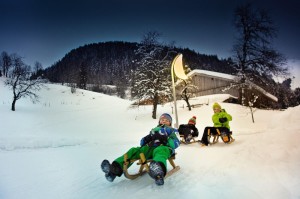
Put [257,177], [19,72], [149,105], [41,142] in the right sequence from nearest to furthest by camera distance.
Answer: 1. [257,177]
2. [41,142]
3. [19,72]
4. [149,105]

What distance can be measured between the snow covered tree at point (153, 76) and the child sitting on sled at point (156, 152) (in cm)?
1948

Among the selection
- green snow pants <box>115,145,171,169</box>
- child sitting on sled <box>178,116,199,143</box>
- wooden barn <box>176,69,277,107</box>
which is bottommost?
child sitting on sled <box>178,116,199,143</box>

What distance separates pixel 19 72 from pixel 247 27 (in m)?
26.8

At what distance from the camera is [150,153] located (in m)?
4.71

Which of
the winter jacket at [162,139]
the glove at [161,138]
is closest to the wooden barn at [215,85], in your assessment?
the winter jacket at [162,139]

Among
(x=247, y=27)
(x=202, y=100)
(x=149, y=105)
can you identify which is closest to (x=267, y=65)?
(x=247, y=27)

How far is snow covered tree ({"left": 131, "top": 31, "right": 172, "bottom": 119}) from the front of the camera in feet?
81.5

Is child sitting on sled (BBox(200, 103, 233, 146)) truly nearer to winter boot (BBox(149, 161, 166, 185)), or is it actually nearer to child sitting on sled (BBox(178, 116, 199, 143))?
child sitting on sled (BBox(178, 116, 199, 143))

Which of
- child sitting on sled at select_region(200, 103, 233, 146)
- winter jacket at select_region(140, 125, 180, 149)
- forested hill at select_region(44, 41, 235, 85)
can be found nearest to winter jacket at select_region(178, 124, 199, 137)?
child sitting on sled at select_region(200, 103, 233, 146)

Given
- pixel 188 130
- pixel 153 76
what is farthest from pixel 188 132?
pixel 153 76

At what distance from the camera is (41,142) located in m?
11.3

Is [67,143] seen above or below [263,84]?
below

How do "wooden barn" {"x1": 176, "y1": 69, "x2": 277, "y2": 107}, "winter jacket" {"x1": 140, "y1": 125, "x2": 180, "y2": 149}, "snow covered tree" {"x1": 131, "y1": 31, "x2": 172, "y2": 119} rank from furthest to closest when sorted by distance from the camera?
1. "wooden barn" {"x1": 176, "y1": 69, "x2": 277, "y2": 107}
2. "snow covered tree" {"x1": 131, "y1": 31, "x2": 172, "y2": 119}
3. "winter jacket" {"x1": 140, "y1": 125, "x2": 180, "y2": 149}

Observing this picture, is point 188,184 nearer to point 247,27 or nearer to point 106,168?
point 106,168
